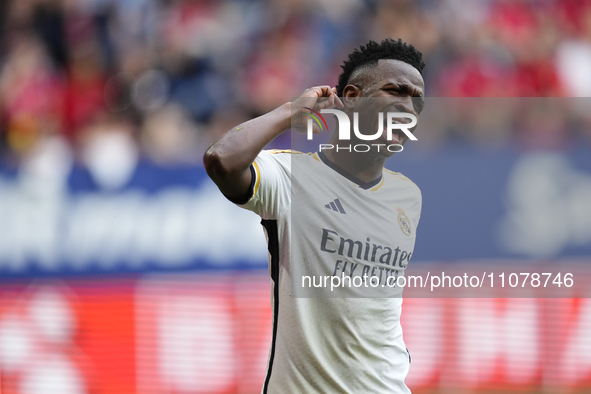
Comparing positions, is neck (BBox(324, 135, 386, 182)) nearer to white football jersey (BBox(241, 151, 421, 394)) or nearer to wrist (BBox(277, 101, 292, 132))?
white football jersey (BBox(241, 151, 421, 394))

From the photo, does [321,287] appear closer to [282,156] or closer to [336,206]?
[336,206]

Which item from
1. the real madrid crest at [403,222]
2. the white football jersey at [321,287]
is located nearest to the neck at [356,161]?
the white football jersey at [321,287]

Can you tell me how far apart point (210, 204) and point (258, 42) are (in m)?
3.02

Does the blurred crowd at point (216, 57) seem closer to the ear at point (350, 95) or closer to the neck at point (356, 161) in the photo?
the ear at point (350, 95)

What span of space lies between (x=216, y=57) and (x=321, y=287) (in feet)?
→ 17.7

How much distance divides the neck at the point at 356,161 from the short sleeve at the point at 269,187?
30 cm

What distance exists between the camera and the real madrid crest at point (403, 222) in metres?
3.07

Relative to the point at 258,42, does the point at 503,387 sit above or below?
below

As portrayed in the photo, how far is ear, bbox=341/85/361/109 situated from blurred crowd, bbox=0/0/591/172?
334cm

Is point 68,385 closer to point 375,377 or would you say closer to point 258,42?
point 375,377

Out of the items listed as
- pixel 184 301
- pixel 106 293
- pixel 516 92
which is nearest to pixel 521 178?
pixel 516 92

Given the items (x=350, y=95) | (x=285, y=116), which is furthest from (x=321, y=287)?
(x=350, y=95)

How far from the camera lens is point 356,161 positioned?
2988mm

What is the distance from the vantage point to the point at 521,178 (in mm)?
5340
